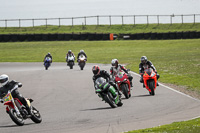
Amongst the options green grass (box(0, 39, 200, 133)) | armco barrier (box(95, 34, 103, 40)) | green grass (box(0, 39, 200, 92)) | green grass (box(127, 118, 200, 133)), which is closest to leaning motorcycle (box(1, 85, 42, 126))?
green grass (box(127, 118, 200, 133))

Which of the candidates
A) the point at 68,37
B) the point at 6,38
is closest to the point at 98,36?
the point at 68,37

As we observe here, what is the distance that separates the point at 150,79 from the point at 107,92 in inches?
147

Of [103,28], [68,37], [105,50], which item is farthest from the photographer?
[103,28]

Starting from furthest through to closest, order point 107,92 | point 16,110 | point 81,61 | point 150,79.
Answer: point 81,61 → point 150,79 → point 107,92 → point 16,110

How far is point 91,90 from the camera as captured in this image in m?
21.7

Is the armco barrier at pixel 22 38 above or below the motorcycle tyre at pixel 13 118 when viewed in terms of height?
above

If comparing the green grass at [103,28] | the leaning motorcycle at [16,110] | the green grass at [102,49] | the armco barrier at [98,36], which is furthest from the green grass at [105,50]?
the leaning motorcycle at [16,110]

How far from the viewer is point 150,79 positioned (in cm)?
1894

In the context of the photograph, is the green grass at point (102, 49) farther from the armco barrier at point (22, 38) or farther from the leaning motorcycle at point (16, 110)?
the leaning motorcycle at point (16, 110)

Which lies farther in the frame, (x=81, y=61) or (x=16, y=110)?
(x=81, y=61)

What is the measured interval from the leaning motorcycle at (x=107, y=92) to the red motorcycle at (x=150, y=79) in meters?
3.23

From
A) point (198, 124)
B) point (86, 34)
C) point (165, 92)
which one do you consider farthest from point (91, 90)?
point (86, 34)

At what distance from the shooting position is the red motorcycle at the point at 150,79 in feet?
61.5

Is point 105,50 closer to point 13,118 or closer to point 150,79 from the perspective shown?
point 150,79
